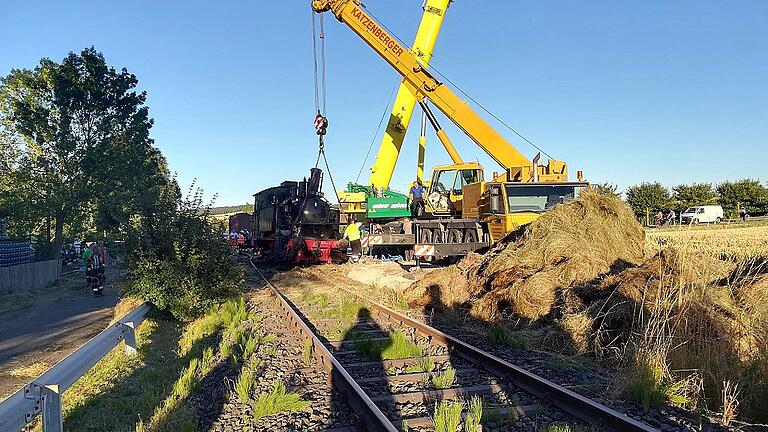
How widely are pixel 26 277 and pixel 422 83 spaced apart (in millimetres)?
15379

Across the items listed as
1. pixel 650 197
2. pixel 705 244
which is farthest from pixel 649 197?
pixel 705 244

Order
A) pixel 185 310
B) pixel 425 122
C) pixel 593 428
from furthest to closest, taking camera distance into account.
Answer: pixel 425 122
pixel 185 310
pixel 593 428

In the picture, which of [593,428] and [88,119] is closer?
[593,428]

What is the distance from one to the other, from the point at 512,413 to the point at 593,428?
687 mm

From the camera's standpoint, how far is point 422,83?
60.6ft

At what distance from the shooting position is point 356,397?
15.9 ft

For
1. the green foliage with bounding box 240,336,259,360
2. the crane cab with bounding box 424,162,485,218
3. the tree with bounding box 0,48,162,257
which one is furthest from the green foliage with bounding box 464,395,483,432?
the tree with bounding box 0,48,162,257

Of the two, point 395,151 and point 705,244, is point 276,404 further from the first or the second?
point 395,151

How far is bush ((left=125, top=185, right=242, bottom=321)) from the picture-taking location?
10211 millimetres

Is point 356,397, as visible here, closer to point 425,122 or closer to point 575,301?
point 575,301

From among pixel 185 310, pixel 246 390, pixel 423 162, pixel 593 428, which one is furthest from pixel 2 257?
pixel 593 428

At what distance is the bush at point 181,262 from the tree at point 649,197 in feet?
165

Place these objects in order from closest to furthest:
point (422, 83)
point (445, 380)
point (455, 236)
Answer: point (445, 380)
point (455, 236)
point (422, 83)

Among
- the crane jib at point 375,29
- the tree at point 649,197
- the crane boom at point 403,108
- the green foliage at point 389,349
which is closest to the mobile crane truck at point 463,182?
the crane jib at point 375,29
